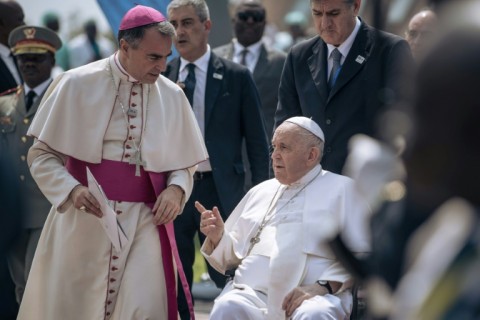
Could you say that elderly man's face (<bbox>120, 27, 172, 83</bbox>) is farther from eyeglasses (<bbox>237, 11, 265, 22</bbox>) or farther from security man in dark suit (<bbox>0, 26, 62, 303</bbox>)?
eyeglasses (<bbox>237, 11, 265, 22</bbox>)

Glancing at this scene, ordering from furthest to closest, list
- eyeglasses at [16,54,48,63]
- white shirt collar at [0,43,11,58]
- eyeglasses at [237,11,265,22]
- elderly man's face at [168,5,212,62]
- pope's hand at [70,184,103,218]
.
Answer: eyeglasses at [237,11,265,22] < white shirt collar at [0,43,11,58] < eyeglasses at [16,54,48,63] < elderly man's face at [168,5,212,62] < pope's hand at [70,184,103,218]

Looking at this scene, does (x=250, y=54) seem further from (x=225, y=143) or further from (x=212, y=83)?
(x=225, y=143)

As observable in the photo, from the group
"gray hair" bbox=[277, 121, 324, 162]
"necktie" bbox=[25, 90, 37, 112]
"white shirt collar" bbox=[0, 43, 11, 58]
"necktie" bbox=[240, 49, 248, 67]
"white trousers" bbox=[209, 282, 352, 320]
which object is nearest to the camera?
"white trousers" bbox=[209, 282, 352, 320]

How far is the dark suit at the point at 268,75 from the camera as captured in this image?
9258 millimetres

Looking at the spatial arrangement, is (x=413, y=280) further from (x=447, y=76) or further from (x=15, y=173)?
(x=15, y=173)

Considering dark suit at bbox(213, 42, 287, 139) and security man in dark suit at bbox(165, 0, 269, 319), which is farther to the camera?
dark suit at bbox(213, 42, 287, 139)

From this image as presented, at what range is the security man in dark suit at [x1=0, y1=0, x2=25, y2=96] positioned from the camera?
8.98 m

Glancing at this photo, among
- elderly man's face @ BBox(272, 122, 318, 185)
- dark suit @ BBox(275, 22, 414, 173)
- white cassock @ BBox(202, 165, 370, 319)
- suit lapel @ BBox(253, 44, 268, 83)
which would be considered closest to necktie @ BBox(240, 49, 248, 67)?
suit lapel @ BBox(253, 44, 268, 83)

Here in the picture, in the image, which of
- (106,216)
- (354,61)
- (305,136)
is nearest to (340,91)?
(354,61)

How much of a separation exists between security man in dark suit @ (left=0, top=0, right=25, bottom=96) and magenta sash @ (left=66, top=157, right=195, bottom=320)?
2.68 meters

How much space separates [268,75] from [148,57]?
3.34 meters

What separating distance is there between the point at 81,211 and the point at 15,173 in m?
2.50

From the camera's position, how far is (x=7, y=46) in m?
9.14

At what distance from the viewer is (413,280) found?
2479mm
